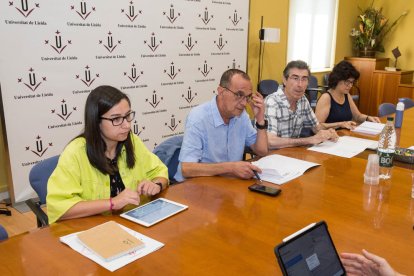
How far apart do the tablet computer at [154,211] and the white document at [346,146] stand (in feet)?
4.00

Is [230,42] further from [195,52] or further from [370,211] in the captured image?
[370,211]

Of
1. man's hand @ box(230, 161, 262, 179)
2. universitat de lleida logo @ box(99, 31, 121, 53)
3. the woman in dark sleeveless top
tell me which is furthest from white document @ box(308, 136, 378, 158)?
universitat de lleida logo @ box(99, 31, 121, 53)

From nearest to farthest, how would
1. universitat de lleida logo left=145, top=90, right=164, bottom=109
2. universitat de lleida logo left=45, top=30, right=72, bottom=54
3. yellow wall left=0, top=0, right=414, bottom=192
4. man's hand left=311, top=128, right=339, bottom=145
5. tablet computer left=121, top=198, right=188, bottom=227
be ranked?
tablet computer left=121, top=198, right=188, bottom=227, man's hand left=311, top=128, right=339, bottom=145, universitat de lleida logo left=45, top=30, right=72, bottom=54, universitat de lleida logo left=145, top=90, right=164, bottom=109, yellow wall left=0, top=0, right=414, bottom=192

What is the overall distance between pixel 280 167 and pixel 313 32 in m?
5.17

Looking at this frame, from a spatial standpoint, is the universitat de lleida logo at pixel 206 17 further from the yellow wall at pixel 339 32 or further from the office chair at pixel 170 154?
the office chair at pixel 170 154

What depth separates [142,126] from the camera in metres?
4.12

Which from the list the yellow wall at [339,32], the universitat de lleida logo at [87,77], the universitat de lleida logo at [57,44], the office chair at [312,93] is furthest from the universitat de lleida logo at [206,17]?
the office chair at [312,93]

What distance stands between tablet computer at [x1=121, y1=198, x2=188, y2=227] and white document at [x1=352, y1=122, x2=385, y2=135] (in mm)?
1942

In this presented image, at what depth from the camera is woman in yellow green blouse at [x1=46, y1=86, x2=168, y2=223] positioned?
148cm

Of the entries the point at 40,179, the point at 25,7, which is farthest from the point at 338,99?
the point at 25,7

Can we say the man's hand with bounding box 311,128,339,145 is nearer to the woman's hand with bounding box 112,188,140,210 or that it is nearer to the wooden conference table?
the wooden conference table

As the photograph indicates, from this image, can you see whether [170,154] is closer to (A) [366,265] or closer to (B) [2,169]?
(A) [366,265]

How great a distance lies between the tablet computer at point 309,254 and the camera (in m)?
0.96

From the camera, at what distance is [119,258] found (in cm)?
117
